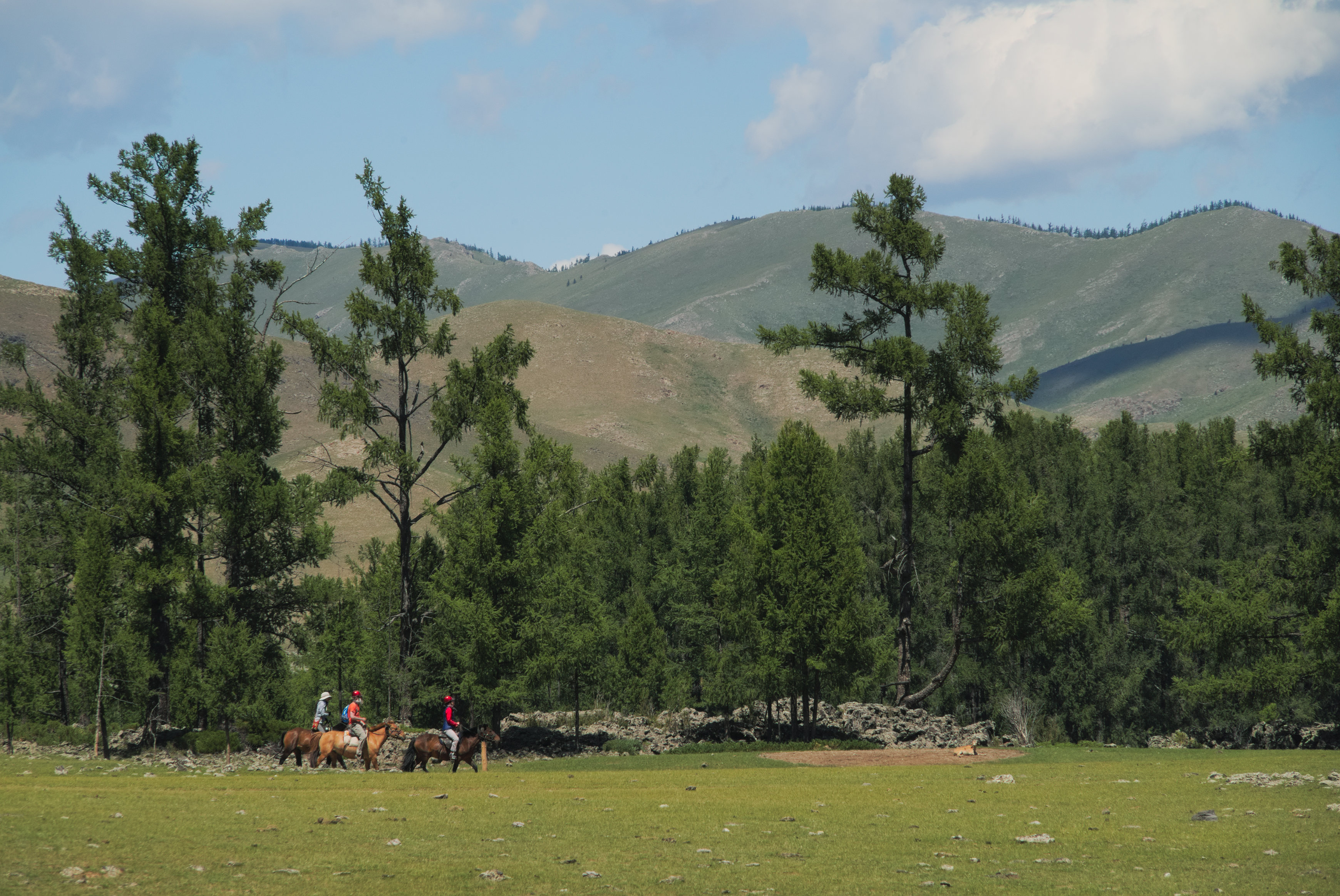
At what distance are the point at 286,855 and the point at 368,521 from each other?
156 meters

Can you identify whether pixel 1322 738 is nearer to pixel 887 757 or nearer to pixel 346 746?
pixel 887 757

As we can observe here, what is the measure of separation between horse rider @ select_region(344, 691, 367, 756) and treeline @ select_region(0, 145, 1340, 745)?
23.1ft

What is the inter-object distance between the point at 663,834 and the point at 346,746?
44.1 ft

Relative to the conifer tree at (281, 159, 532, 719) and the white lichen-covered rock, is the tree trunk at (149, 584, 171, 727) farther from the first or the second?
the white lichen-covered rock

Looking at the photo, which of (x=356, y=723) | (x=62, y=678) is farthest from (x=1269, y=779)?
(x=62, y=678)

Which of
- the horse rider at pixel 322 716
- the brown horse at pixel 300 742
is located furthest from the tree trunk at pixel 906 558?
the brown horse at pixel 300 742

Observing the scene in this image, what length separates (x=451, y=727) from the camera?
A: 2495 centimetres

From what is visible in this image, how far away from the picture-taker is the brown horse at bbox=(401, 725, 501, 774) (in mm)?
24219

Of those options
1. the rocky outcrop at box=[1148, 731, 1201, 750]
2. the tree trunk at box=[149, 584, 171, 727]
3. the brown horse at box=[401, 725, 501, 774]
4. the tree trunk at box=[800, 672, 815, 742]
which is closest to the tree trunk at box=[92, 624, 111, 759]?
the tree trunk at box=[149, 584, 171, 727]

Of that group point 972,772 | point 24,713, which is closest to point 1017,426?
point 972,772

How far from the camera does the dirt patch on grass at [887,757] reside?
1102 inches

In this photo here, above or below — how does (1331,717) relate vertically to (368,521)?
below

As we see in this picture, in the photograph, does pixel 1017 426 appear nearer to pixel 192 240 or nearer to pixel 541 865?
pixel 192 240

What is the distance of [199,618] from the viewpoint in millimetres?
32906
